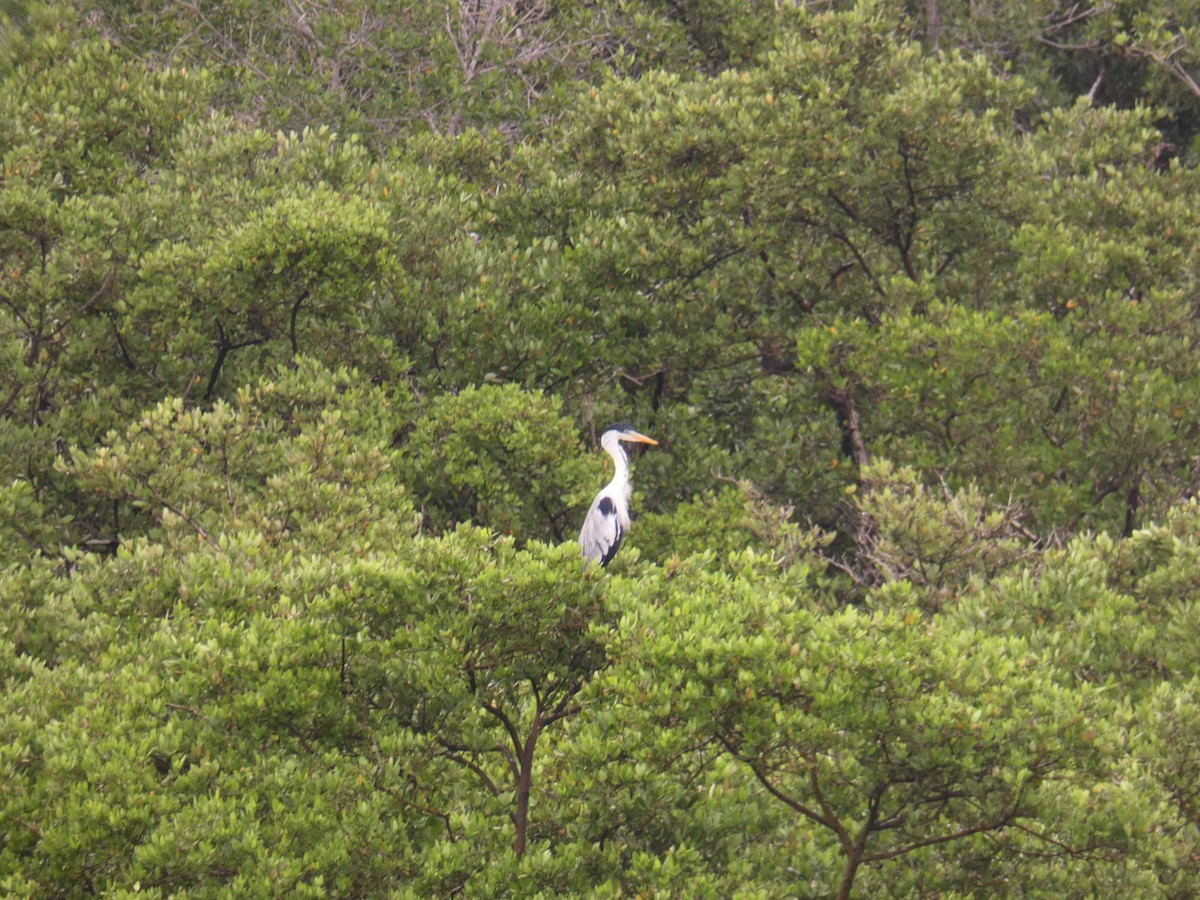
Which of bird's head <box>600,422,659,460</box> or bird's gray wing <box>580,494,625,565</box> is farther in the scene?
bird's head <box>600,422,659,460</box>

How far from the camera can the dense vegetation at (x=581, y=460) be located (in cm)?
762

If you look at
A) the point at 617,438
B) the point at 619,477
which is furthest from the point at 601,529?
the point at 617,438

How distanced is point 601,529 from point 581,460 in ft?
3.44

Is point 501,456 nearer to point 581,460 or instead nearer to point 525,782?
point 581,460

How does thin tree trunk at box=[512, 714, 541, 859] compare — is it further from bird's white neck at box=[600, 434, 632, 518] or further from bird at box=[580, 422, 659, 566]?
bird's white neck at box=[600, 434, 632, 518]

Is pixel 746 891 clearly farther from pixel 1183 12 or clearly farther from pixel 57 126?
pixel 1183 12

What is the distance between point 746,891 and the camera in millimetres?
7547

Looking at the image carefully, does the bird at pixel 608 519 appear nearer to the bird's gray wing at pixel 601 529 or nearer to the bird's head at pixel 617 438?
the bird's gray wing at pixel 601 529

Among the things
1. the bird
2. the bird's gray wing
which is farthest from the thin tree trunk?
the bird's gray wing

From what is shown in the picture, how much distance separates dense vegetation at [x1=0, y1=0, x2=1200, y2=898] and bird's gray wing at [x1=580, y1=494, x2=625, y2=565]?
59 centimetres

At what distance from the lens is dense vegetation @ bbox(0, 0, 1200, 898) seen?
25.0 feet

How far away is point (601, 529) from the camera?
516 inches

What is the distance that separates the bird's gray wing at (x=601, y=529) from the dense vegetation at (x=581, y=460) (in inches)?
23.3

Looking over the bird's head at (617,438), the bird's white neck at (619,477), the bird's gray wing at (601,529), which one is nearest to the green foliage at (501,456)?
the bird's white neck at (619,477)
